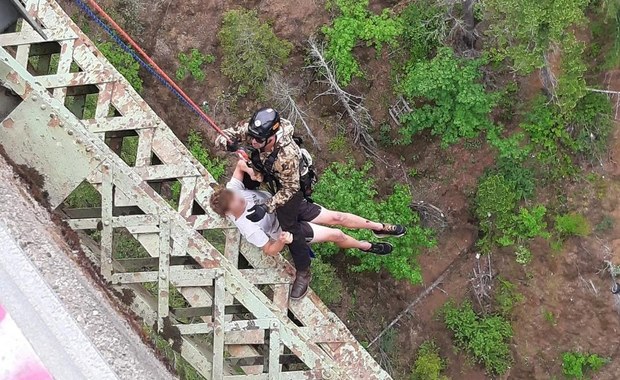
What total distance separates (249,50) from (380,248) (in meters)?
3.02

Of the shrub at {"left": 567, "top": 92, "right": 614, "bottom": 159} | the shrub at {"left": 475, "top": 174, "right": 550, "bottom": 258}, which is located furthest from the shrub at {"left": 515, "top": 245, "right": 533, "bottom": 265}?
the shrub at {"left": 567, "top": 92, "right": 614, "bottom": 159}

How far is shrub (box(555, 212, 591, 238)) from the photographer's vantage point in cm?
671

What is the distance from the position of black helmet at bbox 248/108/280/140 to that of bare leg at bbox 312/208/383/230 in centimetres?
143

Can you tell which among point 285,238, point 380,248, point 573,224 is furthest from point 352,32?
point 573,224

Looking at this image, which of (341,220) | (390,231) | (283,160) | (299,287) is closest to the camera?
(283,160)

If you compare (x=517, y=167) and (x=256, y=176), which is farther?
(x=517, y=167)

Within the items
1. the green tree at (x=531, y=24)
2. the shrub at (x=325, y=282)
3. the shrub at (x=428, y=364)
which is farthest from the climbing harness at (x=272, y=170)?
the shrub at (x=428, y=364)

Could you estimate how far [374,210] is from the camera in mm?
6457

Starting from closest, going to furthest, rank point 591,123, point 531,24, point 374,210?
1. point 531,24
2. point 374,210
3. point 591,123

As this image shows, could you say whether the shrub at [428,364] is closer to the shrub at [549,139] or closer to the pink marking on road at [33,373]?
the shrub at [549,139]

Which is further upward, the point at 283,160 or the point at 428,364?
the point at 283,160

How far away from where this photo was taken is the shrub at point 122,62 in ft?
23.0

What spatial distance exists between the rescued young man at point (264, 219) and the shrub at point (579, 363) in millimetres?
3402

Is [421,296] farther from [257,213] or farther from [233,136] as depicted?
[233,136]
